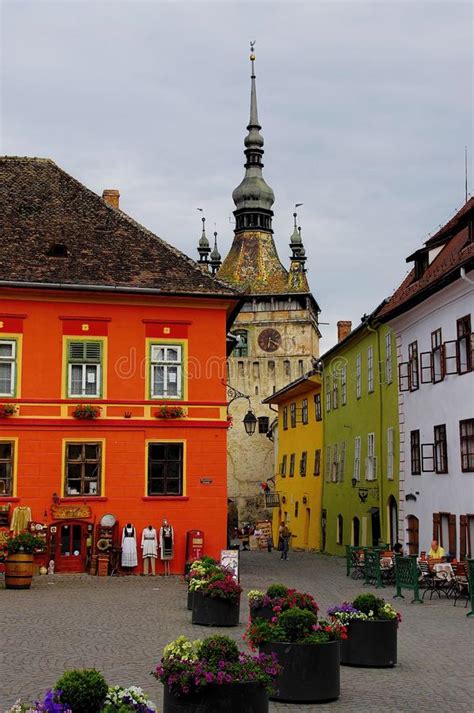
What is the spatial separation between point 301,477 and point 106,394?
2664 cm

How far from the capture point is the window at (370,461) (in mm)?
37625

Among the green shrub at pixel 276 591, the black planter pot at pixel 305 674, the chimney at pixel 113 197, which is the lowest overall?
the black planter pot at pixel 305 674

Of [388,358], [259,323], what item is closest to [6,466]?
[388,358]

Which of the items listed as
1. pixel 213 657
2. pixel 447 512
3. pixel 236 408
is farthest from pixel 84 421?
pixel 236 408

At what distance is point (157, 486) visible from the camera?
28.8m

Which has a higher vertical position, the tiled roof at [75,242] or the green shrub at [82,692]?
the tiled roof at [75,242]

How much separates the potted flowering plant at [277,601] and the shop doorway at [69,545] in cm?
1355

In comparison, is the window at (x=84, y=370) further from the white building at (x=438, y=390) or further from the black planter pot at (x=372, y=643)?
the black planter pot at (x=372, y=643)

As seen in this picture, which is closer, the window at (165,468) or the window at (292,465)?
the window at (165,468)

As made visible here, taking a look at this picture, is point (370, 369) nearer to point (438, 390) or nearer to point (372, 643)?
point (438, 390)

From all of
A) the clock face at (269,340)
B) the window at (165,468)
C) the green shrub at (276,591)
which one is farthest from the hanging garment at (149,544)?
the clock face at (269,340)

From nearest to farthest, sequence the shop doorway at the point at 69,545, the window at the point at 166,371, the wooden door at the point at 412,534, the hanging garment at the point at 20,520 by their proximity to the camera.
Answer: the hanging garment at the point at 20,520 → the shop doorway at the point at 69,545 → the window at the point at 166,371 → the wooden door at the point at 412,534

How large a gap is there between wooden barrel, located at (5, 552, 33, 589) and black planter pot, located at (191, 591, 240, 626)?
813 centimetres

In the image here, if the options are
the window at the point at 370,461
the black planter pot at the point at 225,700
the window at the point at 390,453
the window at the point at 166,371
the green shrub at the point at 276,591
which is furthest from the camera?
the window at the point at 370,461
